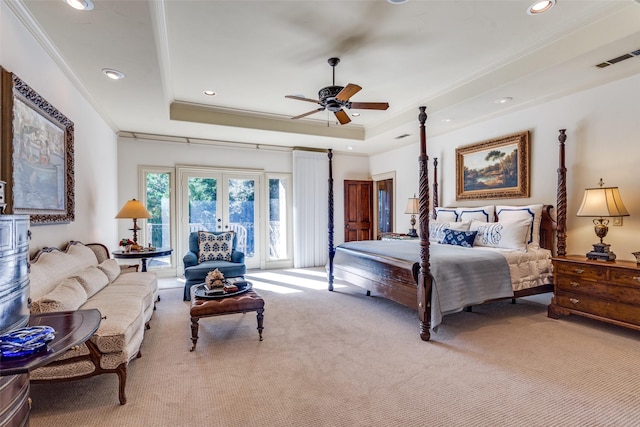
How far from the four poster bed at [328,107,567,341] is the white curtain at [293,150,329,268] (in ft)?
7.71

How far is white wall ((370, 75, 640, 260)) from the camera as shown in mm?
3344

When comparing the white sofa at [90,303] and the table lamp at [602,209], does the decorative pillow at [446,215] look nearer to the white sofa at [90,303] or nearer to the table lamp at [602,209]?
the table lamp at [602,209]

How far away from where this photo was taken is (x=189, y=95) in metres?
4.44

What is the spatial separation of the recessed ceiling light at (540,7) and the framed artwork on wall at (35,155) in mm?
3922

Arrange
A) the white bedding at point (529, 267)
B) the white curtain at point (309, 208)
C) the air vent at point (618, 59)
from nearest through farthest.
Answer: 1. the air vent at point (618, 59)
2. the white bedding at point (529, 267)
3. the white curtain at point (309, 208)

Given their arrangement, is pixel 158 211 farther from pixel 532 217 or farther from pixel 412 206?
pixel 532 217

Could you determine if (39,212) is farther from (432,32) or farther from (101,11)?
(432,32)

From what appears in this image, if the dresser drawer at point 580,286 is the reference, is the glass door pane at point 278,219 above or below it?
above

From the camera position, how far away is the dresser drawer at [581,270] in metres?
3.14

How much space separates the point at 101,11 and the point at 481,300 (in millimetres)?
4081

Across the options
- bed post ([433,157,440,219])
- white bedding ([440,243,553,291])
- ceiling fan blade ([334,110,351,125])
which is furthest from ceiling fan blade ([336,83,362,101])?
bed post ([433,157,440,219])

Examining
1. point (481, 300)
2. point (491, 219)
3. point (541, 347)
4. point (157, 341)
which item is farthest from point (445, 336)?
point (157, 341)

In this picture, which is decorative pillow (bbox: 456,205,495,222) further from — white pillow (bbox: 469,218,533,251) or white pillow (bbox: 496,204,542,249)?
white pillow (bbox: 496,204,542,249)

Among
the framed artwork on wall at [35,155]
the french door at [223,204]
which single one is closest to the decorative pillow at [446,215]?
the french door at [223,204]
